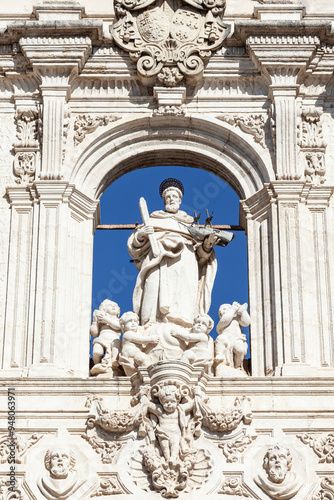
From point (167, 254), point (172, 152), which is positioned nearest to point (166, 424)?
point (167, 254)

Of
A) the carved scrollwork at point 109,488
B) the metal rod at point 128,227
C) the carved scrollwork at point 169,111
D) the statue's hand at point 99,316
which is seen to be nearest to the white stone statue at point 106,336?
the statue's hand at point 99,316

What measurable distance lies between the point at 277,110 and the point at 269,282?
8.33ft

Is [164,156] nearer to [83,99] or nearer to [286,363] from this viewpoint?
[83,99]

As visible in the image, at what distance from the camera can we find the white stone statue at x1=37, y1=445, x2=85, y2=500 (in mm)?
20906

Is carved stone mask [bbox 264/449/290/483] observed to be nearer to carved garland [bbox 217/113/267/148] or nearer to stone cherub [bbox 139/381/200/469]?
stone cherub [bbox 139/381/200/469]

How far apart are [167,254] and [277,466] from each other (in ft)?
11.8

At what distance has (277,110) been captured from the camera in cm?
2416

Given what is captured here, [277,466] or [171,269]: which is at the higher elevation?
[171,269]

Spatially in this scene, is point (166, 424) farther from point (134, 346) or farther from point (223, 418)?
point (134, 346)

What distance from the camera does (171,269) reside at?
23266 millimetres

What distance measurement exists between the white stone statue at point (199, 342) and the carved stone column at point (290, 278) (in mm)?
727

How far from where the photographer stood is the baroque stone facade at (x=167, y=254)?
2120 centimetres

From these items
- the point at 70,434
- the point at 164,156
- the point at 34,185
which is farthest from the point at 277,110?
the point at 70,434

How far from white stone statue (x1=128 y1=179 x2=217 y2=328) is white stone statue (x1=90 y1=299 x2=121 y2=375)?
0.36 m
